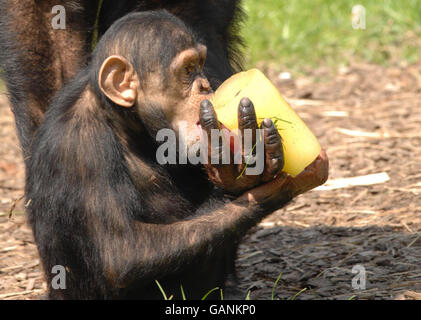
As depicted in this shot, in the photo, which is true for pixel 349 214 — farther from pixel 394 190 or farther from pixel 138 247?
pixel 138 247

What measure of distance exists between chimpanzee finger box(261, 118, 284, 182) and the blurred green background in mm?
6008

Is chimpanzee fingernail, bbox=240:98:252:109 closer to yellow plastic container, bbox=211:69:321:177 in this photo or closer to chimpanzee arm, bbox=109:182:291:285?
yellow plastic container, bbox=211:69:321:177

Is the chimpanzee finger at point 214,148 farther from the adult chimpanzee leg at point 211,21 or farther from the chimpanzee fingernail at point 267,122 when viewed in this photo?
the adult chimpanzee leg at point 211,21

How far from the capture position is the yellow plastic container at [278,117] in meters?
4.32

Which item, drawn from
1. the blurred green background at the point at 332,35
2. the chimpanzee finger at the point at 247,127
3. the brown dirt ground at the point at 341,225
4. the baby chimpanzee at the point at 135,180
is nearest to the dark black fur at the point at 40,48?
the baby chimpanzee at the point at 135,180

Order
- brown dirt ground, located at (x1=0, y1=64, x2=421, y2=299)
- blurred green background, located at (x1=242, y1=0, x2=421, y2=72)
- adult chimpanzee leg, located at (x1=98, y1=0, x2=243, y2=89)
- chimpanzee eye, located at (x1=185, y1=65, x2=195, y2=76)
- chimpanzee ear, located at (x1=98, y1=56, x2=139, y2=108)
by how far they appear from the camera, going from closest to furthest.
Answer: chimpanzee ear, located at (x1=98, y1=56, x2=139, y2=108) < chimpanzee eye, located at (x1=185, y1=65, x2=195, y2=76) < brown dirt ground, located at (x1=0, y1=64, x2=421, y2=299) < adult chimpanzee leg, located at (x1=98, y1=0, x2=243, y2=89) < blurred green background, located at (x1=242, y1=0, x2=421, y2=72)

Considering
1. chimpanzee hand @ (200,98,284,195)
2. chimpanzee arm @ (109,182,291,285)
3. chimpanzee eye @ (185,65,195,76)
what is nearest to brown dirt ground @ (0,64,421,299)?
chimpanzee arm @ (109,182,291,285)

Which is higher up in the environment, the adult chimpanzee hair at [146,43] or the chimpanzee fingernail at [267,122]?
the adult chimpanzee hair at [146,43]

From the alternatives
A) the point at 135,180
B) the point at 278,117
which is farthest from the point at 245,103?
the point at 135,180

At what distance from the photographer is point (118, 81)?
4480mm

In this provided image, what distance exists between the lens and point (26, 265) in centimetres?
599

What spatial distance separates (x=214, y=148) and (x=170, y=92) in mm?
478

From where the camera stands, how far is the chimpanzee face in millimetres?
4508

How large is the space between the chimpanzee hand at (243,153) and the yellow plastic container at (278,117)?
0.29 feet
